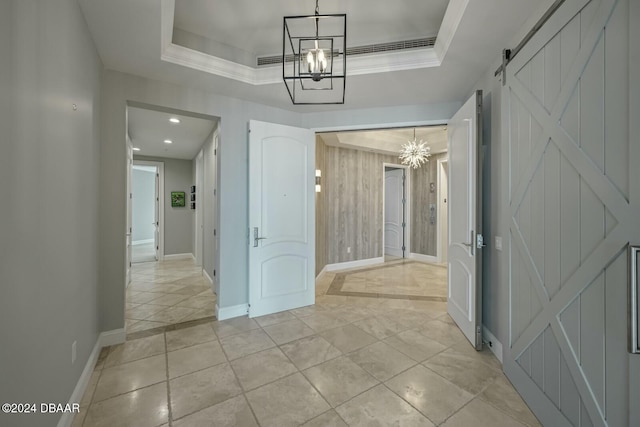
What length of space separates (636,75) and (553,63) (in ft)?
1.89

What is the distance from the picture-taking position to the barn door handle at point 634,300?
3.26 feet

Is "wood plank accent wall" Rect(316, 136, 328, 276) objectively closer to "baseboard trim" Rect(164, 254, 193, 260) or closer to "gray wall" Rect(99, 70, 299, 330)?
"gray wall" Rect(99, 70, 299, 330)

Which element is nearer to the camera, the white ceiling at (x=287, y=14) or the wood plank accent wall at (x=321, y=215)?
the white ceiling at (x=287, y=14)

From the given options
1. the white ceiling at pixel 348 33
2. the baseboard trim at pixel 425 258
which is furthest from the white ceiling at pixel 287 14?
the baseboard trim at pixel 425 258

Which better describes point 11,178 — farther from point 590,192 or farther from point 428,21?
point 428,21

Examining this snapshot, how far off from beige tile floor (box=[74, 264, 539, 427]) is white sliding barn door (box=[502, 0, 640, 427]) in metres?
0.44

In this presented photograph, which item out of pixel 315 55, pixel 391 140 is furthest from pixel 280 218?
pixel 391 140

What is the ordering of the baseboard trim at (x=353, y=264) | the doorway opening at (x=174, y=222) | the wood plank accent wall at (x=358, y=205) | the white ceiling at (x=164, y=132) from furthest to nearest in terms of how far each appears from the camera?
the baseboard trim at (x=353, y=264)
the wood plank accent wall at (x=358, y=205)
the white ceiling at (x=164, y=132)
the doorway opening at (x=174, y=222)

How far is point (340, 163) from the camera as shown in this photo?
18.5ft

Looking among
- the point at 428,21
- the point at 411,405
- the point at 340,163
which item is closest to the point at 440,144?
the point at 340,163

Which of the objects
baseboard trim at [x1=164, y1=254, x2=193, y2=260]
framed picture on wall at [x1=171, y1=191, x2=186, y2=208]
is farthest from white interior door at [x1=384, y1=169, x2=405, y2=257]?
framed picture on wall at [x1=171, y1=191, x2=186, y2=208]

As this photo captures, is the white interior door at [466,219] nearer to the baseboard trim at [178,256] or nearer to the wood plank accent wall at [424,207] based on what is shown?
the wood plank accent wall at [424,207]

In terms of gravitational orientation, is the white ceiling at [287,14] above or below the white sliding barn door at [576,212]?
above

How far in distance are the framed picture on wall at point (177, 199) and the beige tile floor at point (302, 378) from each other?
494 centimetres
